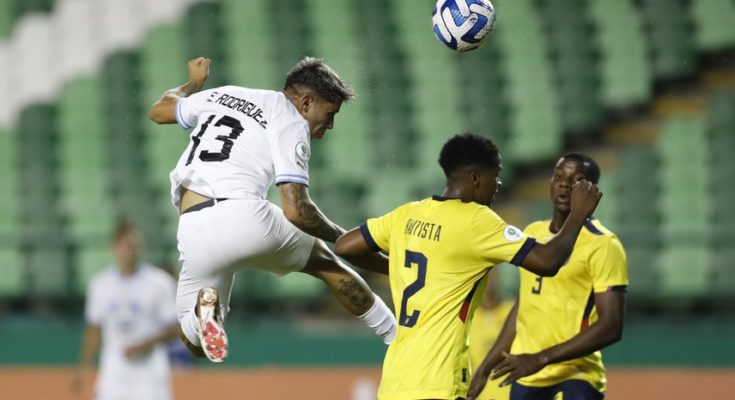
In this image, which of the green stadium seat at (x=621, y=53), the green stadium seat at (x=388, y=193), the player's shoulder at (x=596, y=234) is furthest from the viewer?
the green stadium seat at (x=621, y=53)

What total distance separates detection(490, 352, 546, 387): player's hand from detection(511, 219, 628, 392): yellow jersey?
32cm

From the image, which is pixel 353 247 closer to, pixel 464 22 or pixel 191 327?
pixel 191 327

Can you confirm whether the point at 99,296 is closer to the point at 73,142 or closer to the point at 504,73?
the point at 73,142

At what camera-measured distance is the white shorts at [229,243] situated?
5543 millimetres

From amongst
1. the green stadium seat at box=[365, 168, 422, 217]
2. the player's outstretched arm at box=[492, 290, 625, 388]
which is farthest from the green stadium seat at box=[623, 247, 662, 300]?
the player's outstretched arm at box=[492, 290, 625, 388]

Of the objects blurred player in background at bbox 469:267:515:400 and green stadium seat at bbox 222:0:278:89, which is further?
green stadium seat at bbox 222:0:278:89

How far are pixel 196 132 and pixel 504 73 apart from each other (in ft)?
25.0

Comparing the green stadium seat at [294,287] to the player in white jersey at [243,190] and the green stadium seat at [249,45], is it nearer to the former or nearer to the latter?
the green stadium seat at [249,45]

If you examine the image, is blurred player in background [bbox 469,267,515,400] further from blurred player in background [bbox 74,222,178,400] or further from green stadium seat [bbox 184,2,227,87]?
green stadium seat [bbox 184,2,227,87]

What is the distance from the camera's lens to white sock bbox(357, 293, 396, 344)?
19.9 feet

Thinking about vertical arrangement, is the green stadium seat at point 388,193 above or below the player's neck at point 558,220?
above

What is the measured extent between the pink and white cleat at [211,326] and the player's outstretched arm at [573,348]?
1315 mm

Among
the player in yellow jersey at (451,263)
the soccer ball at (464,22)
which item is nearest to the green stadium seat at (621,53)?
the soccer ball at (464,22)

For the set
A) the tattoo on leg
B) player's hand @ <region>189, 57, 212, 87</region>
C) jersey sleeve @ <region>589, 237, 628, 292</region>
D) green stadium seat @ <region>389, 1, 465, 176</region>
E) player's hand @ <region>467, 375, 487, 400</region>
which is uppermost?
green stadium seat @ <region>389, 1, 465, 176</region>
